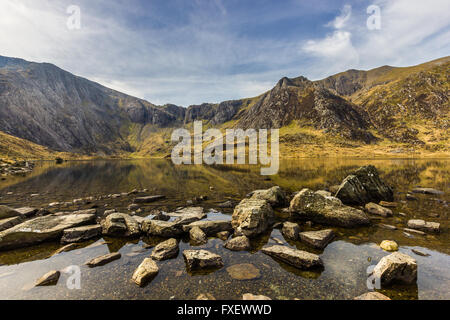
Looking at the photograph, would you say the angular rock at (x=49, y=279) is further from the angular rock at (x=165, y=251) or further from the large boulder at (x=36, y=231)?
the large boulder at (x=36, y=231)

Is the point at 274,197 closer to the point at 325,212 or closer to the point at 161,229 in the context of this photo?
the point at 325,212

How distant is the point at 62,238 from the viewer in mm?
12898

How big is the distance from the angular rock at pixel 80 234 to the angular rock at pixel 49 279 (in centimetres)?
444

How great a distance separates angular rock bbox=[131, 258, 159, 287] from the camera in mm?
8625

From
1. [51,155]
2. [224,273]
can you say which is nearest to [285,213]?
[224,273]

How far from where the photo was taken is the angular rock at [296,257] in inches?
379

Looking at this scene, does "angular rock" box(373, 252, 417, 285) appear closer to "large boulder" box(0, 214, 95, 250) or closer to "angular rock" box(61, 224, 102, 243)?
"angular rock" box(61, 224, 102, 243)

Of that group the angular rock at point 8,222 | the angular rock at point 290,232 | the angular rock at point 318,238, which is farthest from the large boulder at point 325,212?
the angular rock at point 8,222

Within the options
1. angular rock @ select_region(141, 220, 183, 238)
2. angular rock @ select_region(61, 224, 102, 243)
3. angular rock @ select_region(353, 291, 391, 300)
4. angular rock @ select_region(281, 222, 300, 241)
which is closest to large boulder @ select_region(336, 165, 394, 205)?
angular rock @ select_region(281, 222, 300, 241)

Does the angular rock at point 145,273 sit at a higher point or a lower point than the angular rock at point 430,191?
lower
